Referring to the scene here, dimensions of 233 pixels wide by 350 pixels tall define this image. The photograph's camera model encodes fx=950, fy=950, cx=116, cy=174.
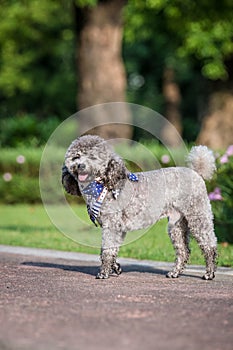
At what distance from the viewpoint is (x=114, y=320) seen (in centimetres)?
747

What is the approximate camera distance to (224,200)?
15195mm

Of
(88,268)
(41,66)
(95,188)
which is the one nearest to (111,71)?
(88,268)

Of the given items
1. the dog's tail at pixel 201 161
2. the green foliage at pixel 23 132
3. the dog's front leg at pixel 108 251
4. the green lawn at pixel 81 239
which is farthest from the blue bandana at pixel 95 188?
the green foliage at pixel 23 132

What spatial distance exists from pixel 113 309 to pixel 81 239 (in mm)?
5439

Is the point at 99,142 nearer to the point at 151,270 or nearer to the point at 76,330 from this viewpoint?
the point at 151,270

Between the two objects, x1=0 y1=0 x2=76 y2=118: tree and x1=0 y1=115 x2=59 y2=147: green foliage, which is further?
x1=0 y1=0 x2=76 y2=118: tree

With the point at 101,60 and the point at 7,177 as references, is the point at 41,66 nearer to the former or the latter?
the point at 101,60

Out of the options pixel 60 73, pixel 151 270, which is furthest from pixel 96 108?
pixel 60 73

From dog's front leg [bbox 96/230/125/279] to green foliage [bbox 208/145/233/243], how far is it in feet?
14.4

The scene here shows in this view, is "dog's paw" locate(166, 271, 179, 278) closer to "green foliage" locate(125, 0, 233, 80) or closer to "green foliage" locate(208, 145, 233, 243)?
"green foliage" locate(208, 145, 233, 243)

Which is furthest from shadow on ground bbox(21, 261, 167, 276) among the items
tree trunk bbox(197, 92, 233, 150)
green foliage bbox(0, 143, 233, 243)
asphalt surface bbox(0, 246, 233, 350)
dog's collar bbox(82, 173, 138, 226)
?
tree trunk bbox(197, 92, 233, 150)

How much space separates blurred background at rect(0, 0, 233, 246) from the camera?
26.1 m

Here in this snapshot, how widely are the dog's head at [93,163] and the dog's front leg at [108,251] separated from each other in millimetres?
519

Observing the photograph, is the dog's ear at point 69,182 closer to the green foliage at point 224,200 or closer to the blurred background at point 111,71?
the green foliage at point 224,200
